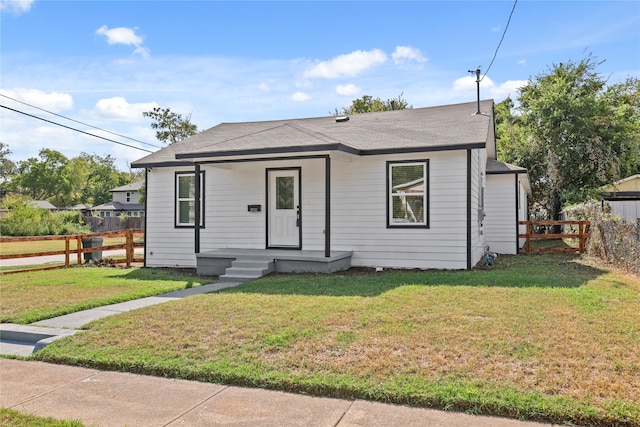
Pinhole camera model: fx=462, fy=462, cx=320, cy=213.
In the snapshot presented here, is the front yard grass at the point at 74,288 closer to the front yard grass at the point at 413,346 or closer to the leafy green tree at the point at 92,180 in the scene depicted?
the front yard grass at the point at 413,346

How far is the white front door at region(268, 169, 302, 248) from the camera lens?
472 inches

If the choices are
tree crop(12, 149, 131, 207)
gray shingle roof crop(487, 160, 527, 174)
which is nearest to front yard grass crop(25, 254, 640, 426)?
gray shingle roof crop(487, 160, 527, 174)

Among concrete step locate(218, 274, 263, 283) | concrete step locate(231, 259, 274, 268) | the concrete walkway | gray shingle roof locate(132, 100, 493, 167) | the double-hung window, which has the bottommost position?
the concrete walkway

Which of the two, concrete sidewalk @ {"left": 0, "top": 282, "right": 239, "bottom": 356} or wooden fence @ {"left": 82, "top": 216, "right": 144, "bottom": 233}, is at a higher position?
wooden fence @ {"left": 82, "top": 216, "right": 144, "bottom": 233}

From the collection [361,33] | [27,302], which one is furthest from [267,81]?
[27,302]

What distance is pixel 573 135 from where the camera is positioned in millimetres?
21438

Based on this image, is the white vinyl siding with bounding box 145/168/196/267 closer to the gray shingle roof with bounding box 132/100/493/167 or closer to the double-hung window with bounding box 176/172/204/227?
the double-hung window with bounding box 176/172/204/227

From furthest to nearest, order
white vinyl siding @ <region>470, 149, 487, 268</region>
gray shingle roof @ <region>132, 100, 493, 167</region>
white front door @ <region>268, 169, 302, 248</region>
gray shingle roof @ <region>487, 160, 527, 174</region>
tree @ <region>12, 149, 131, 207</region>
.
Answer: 1. tree @ <region>12, 149, 131, 207</region>
2. gray shingle roof @ <region>487, 160, 527, 174</region>
3. white front door @ <region>268, 169, 302, 248</region>
4. white vinyl siding @ <region>470, 149, 487, 268</region>
5. gray shingle roof @ <region>132, 100, 493, 167</region>

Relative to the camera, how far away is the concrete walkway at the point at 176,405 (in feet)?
11.4

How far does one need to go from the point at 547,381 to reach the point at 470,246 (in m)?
6.76

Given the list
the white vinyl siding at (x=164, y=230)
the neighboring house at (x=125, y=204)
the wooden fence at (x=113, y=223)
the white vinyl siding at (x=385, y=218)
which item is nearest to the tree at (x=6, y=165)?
the neighboring house at (x=125, y=204)

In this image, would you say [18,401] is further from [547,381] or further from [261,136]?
[261,136]

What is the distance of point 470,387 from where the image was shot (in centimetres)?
381

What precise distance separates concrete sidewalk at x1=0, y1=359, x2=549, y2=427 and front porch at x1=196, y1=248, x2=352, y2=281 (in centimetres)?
587
